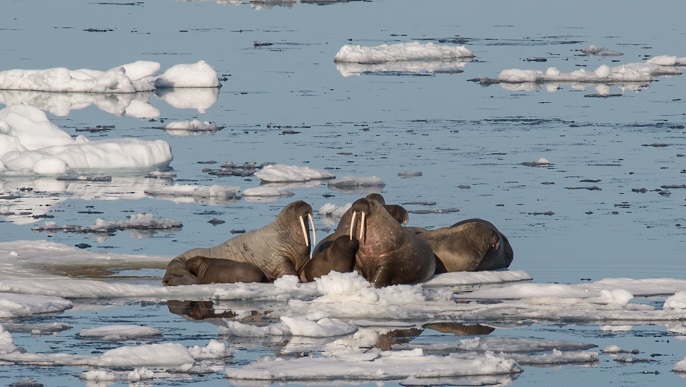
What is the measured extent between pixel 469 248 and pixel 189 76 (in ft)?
43.2

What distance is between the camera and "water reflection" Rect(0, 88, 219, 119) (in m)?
20.7

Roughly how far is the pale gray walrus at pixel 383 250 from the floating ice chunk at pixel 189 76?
522 inches

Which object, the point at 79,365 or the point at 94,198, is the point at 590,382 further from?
the point at 94,198

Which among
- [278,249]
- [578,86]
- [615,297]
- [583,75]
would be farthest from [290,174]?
[583,75]

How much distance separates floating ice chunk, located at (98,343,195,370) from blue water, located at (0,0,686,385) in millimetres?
217

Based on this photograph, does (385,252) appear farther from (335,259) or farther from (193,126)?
(193,126)

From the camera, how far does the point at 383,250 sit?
9805mm

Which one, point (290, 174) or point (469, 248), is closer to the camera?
point (469, 248)

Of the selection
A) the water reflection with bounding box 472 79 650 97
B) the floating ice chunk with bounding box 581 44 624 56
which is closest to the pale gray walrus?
the water reflection with bounding box 472 79 650 97

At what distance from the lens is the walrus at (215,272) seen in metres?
9.64

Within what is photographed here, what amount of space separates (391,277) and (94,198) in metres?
4.82

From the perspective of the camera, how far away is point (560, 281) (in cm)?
998

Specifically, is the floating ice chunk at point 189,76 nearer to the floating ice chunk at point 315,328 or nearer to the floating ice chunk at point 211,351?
the floating ice chunk at point 315,328

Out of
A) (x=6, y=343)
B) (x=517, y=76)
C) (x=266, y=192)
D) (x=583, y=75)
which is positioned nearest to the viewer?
(x=6, y=343)
